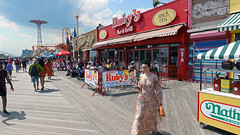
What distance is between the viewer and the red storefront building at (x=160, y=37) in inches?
417

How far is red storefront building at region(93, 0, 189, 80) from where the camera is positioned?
417 inches

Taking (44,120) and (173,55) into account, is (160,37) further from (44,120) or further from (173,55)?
(44,120)

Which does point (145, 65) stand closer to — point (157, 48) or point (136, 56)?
point (157, 48)

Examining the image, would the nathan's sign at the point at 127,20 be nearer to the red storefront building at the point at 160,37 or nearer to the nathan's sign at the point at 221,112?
the red storefront building at the point at 160,37

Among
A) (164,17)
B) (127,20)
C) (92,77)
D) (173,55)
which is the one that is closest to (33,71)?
(92,77)

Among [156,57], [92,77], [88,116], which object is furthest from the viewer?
[156,57]

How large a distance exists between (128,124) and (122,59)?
13.8 m

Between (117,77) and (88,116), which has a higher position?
(117,77)

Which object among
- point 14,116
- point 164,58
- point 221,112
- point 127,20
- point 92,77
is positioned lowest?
point 14,116

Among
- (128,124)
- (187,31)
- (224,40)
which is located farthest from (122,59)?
(128,124)

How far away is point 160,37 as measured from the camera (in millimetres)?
11977

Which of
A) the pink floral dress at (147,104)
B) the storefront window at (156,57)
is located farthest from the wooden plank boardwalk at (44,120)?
the storefront window at (156,57)

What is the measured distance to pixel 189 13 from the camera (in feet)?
33.2

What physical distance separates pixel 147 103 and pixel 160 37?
9664mm
